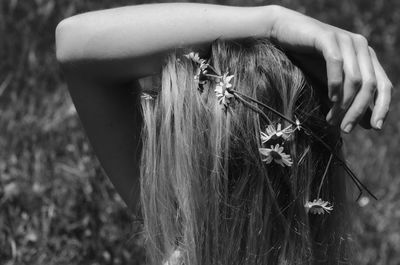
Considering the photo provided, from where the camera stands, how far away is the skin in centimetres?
170

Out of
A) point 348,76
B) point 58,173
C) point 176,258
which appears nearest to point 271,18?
point 348,76

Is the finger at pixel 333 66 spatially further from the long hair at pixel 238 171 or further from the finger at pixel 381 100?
the long hair at pixel 238 171

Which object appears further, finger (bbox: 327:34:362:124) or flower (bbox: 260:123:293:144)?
flower (bbox: 260:123:293:144)

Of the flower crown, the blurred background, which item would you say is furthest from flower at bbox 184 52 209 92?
the blurred background

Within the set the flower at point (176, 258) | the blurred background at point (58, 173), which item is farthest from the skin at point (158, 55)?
the blurred background at point (58, 173)

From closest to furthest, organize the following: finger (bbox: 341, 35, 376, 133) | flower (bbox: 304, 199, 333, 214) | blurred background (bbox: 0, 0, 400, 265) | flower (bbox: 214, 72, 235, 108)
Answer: finger (bbox: 341, 35, 376, 133) < flower (bbox: 214, 72, 235, 108) < flower (bbox: 304, 199, 333, 214) < blurred background (bbox: 0, 0, 400, 265)

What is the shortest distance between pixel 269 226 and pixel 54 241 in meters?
1.36

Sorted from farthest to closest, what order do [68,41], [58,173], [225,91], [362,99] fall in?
[58,173], [68,41], [225,91], [362,99]

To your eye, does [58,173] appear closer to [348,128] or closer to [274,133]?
[274,133]

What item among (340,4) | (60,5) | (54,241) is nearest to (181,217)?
(54,241)

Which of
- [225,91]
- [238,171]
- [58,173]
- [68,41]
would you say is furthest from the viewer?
[58,173]

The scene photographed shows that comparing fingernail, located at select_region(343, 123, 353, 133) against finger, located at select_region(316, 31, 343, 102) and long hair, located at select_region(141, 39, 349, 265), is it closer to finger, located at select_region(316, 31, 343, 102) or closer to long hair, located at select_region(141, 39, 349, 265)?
finger, located at select_region(316, 31, 343, 102)

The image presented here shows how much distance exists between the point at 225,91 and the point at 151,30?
25 cm

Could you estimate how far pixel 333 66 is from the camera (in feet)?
5.53
